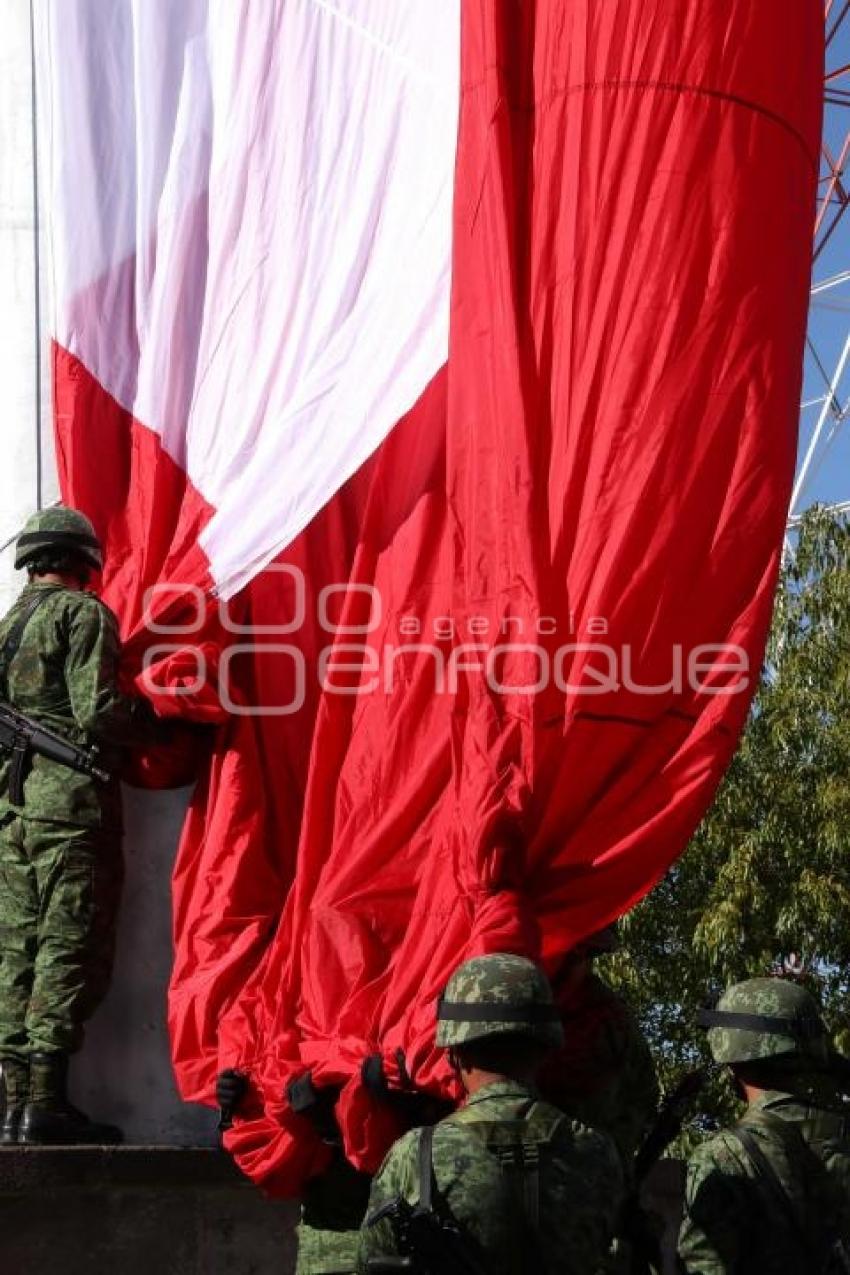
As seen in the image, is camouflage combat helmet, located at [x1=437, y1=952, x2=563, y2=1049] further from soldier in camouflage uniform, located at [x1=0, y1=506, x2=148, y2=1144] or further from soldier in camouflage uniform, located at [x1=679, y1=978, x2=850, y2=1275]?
soldier in camouflage uniform, located at [x1=0, y1=506, x2=148, y2=1144]

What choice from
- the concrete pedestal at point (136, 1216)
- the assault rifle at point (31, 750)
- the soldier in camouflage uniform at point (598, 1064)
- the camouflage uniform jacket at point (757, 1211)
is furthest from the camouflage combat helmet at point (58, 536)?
the camouflage uniform jacket at point (757, 1211)

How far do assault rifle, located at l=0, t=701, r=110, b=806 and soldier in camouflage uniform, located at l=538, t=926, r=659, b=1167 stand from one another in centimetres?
160

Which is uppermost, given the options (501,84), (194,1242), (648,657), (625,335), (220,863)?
(501,84)

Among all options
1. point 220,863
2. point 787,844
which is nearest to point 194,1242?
point 220,863

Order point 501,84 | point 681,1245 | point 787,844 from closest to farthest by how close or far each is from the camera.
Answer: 1. point 681,1245
2. point 501,84
3. point 787,844

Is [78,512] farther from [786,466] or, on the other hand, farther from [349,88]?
[786,466]

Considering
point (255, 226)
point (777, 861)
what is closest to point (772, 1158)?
point (255, 226)

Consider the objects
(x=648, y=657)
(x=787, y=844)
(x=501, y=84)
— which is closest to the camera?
(x=648, y=657)

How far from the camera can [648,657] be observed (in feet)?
18.0

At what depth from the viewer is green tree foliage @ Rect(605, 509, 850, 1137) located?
14750 millimetres

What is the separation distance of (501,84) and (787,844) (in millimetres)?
9900

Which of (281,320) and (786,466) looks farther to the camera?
(281,320)

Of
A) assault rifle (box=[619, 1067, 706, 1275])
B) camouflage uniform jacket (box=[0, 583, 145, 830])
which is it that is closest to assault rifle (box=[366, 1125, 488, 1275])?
assault rifle (box=[619, 1067, 706, 1275])

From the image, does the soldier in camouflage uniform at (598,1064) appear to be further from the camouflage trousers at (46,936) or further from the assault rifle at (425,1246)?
the assault rifle at (425,1246)
